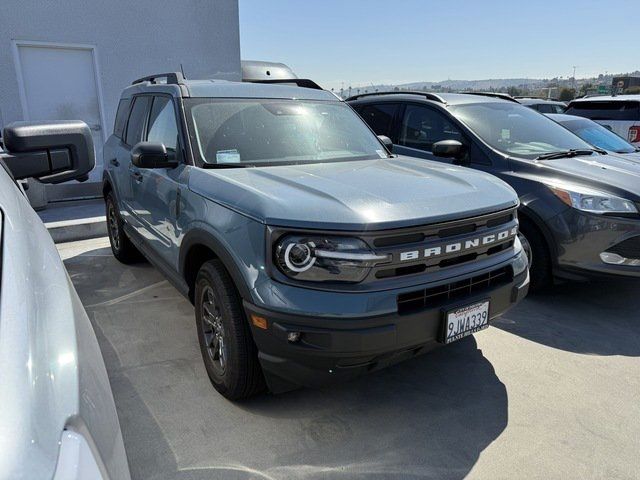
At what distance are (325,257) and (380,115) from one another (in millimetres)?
4006

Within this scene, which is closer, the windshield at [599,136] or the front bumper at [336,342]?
the front bumper at [336,342]

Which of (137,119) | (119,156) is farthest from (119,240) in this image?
(137,119)

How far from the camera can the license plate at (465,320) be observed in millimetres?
2465

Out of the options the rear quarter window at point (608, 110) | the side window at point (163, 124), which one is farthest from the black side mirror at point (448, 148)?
the rear quarter window at point (608, 110)

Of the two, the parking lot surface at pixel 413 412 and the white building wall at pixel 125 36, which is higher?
the white building wall at pixel 125 36

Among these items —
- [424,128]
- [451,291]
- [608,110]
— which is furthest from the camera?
[608,110]

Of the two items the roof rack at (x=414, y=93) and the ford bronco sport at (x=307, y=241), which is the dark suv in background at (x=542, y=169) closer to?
the roof rack at (x=414, y=93)

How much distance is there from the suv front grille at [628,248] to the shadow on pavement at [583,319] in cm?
24

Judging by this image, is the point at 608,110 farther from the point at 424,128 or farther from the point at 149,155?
the point at 149,155

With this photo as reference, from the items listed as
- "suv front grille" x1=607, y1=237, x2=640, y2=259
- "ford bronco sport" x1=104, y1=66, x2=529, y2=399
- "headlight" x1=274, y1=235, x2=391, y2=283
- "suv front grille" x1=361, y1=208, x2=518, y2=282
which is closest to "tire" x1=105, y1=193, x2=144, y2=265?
"ford bronco sport" x1=104, y1=66, x2=529, y2=399

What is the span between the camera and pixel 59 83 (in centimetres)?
801

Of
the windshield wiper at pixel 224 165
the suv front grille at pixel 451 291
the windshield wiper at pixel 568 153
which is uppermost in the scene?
the windshield wiper at pixel 224 165

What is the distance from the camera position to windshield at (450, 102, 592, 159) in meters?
4.83

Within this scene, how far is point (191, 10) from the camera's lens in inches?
347
